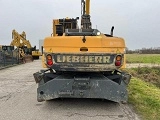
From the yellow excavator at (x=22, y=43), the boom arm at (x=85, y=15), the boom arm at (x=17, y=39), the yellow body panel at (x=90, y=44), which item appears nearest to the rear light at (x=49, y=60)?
the yellow body panel at (x=90, y=44)

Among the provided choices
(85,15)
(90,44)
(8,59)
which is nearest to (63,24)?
(85,15)

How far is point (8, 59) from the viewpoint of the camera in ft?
83.3

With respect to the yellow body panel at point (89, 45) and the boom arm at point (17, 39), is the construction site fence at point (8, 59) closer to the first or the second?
the boom arm at point (17, 39)

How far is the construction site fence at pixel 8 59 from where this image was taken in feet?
75.9

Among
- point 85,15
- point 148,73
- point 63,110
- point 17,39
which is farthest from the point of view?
point 17,39

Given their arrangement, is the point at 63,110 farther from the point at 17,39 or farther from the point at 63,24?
the point at 17,39

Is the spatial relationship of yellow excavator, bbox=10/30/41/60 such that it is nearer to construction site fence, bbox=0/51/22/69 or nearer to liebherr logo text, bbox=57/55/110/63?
construction site fence, bbox=0/51/22/69

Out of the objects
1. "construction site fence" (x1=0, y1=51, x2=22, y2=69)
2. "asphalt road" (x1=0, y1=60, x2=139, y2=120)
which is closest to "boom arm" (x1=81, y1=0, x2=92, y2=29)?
"asphalt road" (x1=0, y1=60, x2=139, y2=120)

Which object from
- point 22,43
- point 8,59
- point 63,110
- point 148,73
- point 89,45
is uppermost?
point 22,43

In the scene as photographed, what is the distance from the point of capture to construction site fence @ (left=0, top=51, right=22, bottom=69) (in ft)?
75.9

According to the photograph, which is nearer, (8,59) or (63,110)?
(63,110)

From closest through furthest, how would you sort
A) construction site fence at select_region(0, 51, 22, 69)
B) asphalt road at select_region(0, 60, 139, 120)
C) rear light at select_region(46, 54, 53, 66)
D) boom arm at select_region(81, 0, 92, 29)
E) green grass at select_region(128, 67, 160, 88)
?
asphalt road at select_region(0, 60, 139, 120), rear light at select_region(46, 54, 53, 66), boom arm at select_region(81, 0, 92, 29), green grass at select_region(128, 67, 160, 88), construction site fence at select_region(0, 51, 22, 69)

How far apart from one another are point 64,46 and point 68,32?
1.14m

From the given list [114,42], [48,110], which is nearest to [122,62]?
[114,42]
